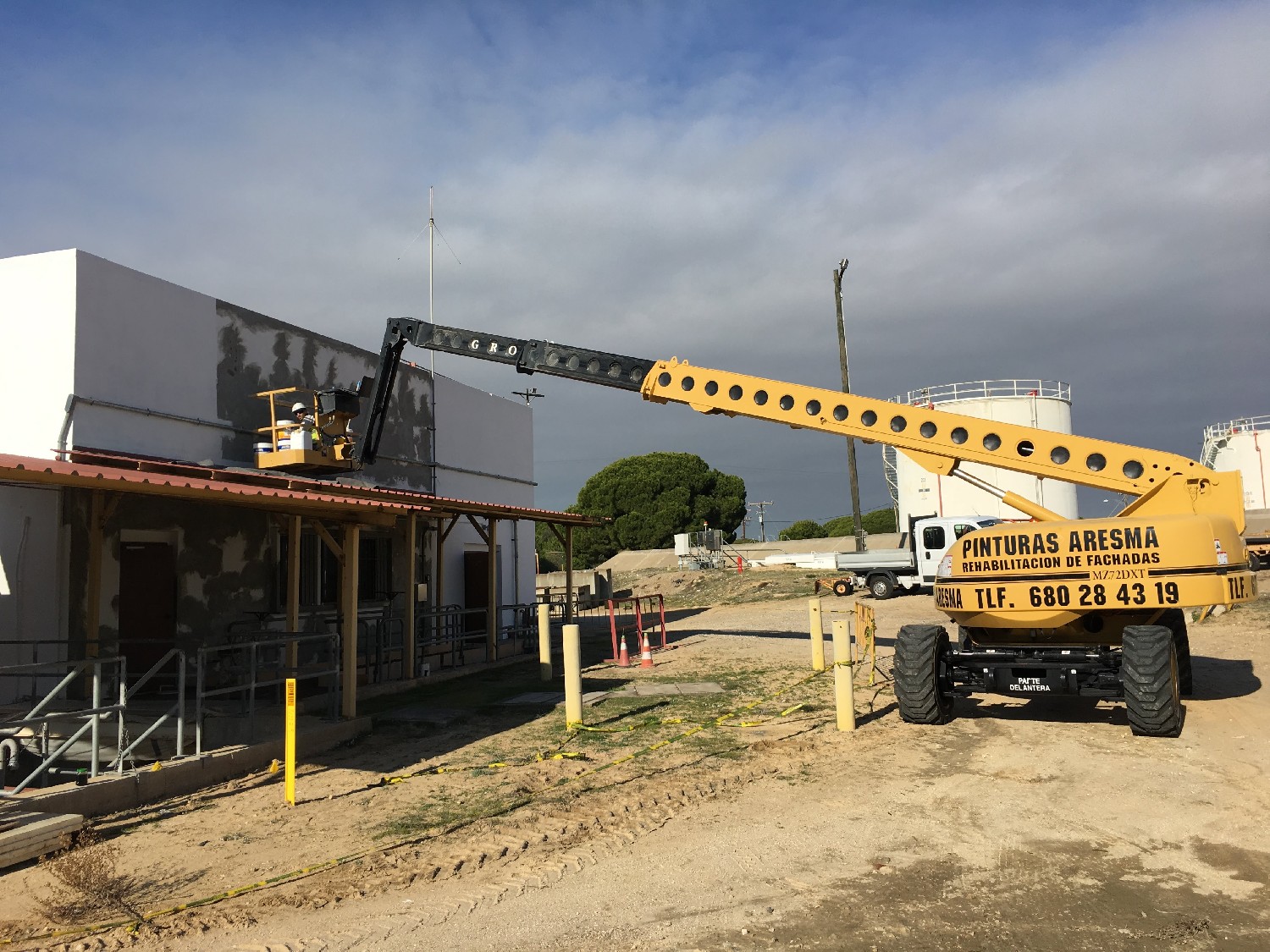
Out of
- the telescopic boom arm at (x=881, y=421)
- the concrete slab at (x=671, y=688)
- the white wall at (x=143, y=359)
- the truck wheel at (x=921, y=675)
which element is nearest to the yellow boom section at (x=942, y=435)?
the telescopic boom arm at (x=881, y=421)

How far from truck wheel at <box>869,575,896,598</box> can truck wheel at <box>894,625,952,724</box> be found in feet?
58.7

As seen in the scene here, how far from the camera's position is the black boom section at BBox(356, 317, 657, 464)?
14.1m

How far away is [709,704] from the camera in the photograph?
12109mm

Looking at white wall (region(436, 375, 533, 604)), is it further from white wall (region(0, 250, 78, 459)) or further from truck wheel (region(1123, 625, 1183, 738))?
truck wheel (region(1123, 625, 1183, 738))

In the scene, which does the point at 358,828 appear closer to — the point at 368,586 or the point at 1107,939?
the point at 1107,939

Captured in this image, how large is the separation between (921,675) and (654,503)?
53856 mm

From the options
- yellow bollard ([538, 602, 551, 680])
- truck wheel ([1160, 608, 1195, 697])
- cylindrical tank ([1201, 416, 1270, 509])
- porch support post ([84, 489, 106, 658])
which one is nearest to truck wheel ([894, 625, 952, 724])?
truck wheel ([1160, 608, 1195, 697])

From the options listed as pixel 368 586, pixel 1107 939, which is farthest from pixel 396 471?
pixel 1107 939

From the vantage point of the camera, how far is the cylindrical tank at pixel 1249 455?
149 feet

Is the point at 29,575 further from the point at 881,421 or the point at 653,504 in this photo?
the point at 653,504

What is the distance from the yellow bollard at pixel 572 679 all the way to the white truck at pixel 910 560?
15675 mm

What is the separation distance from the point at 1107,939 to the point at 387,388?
14469mm

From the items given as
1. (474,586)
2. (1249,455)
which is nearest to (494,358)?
(474,586)

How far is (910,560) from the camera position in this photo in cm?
2730
